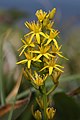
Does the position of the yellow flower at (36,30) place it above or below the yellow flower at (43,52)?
above

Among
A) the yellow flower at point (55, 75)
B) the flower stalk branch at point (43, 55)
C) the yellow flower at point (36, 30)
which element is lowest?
the yellow flower at point (55, 75)

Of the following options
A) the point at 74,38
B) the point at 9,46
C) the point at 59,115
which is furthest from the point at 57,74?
the point at 74,38

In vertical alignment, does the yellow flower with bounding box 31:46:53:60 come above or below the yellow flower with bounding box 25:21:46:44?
below

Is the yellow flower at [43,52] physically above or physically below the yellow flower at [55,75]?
above

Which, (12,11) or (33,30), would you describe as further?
(12,11)

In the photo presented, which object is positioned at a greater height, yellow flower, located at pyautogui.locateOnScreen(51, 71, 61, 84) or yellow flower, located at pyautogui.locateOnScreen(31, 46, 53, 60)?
yellow flower, located at pyautogui.locateOnScreen(31, 46, 53, 60)

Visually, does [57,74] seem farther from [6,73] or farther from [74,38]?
[74,38]

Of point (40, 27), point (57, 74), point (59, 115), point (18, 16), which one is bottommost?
point (59, 115)

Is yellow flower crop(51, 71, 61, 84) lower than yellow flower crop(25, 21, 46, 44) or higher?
lower

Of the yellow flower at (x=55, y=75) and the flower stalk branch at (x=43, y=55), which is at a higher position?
the flower stalk branch at (x=43, y=55)

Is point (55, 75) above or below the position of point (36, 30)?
below

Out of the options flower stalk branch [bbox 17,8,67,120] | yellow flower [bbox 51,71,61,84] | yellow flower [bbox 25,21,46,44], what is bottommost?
yellow flower [bbox 51,71,61,84]
